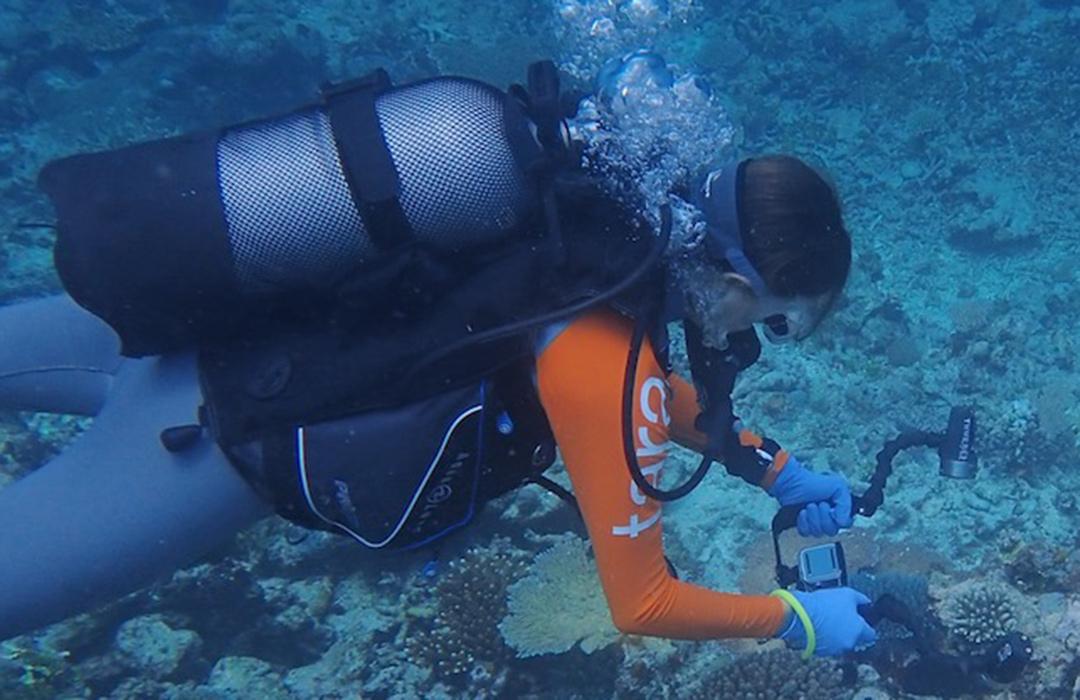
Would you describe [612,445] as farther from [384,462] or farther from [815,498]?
[815,498]

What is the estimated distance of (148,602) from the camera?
516cm

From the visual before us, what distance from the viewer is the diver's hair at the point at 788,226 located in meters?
2.56

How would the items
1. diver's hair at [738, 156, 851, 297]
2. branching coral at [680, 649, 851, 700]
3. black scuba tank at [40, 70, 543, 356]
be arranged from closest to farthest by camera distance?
black scuba tank at [40, 70, 543, 356]
diver's hair at [738, 156, 851, 297]
branching coral at [680, 649, 851, 700]

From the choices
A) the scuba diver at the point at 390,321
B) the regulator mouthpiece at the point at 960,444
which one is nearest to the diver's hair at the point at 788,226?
the scuba diver at the point at 390,321

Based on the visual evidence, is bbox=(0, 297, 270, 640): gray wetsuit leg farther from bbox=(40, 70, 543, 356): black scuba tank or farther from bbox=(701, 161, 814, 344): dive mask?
bbox=(701, 161, 814, 344): dive mask

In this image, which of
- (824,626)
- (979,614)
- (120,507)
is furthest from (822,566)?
(120,507)

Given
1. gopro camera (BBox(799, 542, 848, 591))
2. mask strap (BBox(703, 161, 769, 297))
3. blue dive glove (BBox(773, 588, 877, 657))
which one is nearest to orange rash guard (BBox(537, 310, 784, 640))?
mask strap (BBox(703, 161, 769, 297))

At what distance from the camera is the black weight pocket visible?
2.64 m

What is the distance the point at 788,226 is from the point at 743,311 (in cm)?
32

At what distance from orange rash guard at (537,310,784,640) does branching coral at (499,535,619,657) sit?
1.91m

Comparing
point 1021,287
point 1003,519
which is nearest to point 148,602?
point 1003,519

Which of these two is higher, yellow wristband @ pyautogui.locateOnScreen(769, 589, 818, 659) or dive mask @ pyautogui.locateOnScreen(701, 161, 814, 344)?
dive mask @ pyautogui.locateOnScreen(701, 161, 814, 344)

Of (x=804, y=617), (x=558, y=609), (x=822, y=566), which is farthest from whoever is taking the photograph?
(x=558, y=609)

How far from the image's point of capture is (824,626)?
3340mm
